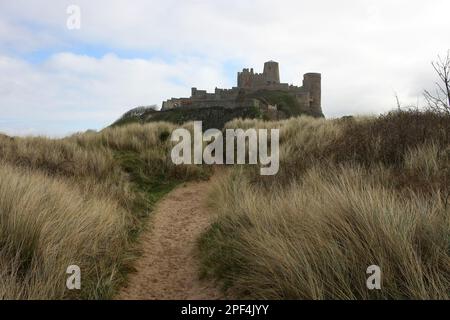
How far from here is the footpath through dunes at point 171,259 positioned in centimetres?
425

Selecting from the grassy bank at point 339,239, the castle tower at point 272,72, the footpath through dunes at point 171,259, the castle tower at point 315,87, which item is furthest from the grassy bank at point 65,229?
the castle tower at point 272,72

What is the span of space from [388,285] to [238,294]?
1425 mm

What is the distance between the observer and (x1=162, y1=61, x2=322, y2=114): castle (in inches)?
2531

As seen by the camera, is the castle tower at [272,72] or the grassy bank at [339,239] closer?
the grassy bank at [339,239]

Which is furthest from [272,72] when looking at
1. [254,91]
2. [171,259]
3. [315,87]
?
[171,259]

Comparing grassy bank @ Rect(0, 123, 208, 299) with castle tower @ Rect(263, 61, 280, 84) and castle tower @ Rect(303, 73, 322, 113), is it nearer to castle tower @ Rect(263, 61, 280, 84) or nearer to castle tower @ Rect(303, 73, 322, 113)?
castle tower @ Rect(303, 73, 322, 113)

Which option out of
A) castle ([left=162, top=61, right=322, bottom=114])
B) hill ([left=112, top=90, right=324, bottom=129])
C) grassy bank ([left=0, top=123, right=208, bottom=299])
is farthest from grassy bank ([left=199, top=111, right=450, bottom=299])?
castle ([left=162, top=61, right=322, bottom=114])

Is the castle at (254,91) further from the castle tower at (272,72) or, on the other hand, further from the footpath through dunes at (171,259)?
the footpath through dunes at (171,259)
